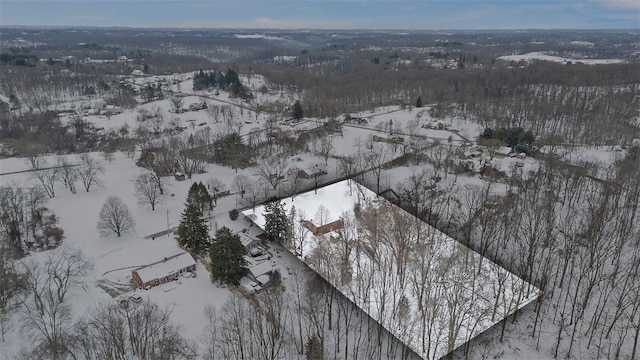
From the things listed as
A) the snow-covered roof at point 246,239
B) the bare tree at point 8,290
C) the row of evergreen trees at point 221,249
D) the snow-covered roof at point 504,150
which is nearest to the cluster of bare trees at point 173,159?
the row of evergreen trees at point 221,249

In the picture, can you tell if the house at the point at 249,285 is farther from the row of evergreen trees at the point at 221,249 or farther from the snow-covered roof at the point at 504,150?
the snow-covered roof at the point at 504,150

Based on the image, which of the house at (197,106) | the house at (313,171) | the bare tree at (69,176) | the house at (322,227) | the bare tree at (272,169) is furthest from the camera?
the house at (197,106)

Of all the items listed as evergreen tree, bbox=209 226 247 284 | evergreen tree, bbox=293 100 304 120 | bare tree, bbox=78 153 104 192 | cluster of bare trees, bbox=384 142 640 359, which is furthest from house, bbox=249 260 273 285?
evergreen tree, bbox=293 100 304 120

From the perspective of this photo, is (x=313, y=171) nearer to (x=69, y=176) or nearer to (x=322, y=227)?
(x=322, y=227)

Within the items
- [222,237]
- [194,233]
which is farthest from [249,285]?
[194,233]

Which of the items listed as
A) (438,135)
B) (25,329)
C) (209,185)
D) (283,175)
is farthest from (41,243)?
(438,135)
